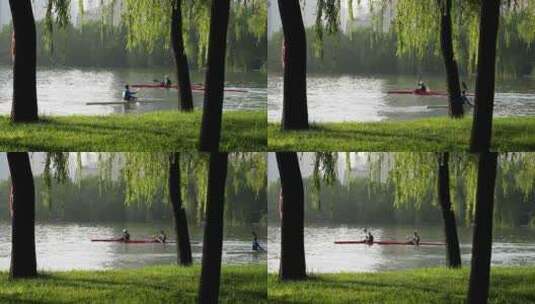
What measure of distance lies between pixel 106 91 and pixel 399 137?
18.7ft

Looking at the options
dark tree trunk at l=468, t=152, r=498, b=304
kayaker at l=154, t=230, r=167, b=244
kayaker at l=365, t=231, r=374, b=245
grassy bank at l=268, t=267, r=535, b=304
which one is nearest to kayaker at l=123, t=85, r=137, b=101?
kayaker at l=154, t=230, r=167, b=244

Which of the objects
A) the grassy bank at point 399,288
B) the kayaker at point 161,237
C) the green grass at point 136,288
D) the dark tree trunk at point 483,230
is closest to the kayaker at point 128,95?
the kayaker at point 161,237

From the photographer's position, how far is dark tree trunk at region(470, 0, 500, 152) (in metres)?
11.7

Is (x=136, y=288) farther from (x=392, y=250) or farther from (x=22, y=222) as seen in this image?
(x=392, y=250)

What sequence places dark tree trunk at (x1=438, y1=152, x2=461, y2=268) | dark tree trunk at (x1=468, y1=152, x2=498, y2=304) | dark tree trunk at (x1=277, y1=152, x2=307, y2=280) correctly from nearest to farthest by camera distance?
dark tree trunk at (x1=468, y1=152, x2=498, y2=304)
dark tree trunk at (x1=277, y1=152, x2=307, y2=280)
dark tree trunk at (x1=438, y1=152, x2=461, y2=268)

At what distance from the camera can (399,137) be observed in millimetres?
12484

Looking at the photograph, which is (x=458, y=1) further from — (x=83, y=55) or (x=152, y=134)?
(x=83, y=55)

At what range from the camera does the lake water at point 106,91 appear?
46.0ft

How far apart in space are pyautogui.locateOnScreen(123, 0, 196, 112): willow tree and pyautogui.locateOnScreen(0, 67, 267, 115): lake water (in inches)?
15.2

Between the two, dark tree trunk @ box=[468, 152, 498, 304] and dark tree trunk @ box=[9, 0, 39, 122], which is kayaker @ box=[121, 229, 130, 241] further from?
dark tree trunk @ box=[468, 152, 498, 304]

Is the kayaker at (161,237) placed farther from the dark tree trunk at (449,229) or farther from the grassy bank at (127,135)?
the dark tree trunk at (449,229)

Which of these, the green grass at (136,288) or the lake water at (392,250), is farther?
the lake water at (392,250)

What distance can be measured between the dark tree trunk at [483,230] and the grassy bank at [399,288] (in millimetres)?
303

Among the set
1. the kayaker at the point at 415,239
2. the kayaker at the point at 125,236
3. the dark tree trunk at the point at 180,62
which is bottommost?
the kayaker at the point at 415,239
